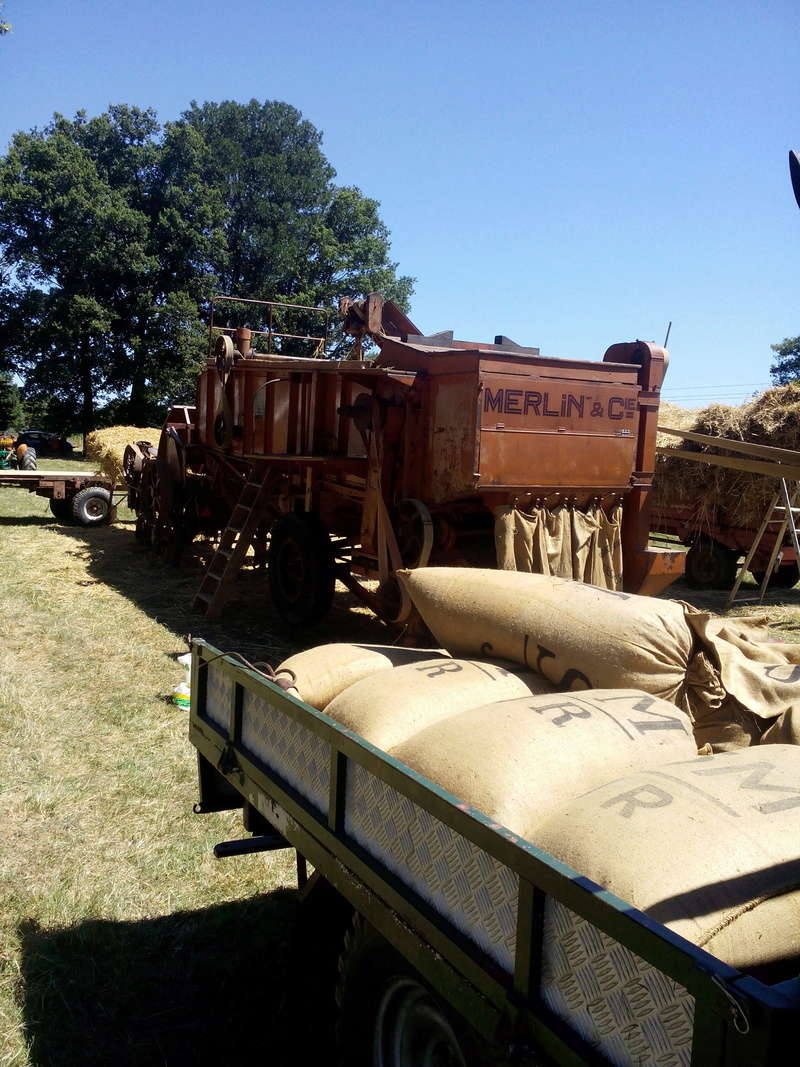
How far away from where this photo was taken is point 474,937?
5.60ft

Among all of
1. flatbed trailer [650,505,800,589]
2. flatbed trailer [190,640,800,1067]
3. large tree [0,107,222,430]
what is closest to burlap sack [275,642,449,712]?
flatbed trailer [190,640,800,1067]

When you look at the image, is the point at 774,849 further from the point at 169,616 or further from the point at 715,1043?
the point at 169,616

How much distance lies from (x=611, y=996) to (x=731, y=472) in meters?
11.0

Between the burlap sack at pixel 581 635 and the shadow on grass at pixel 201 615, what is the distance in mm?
4423

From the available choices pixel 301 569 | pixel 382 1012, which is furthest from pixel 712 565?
A: pixel 382 1012

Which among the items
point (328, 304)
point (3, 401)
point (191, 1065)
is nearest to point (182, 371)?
point (328, 304)

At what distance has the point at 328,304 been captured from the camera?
39344 millimetres

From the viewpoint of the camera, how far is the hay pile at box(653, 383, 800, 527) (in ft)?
36.1

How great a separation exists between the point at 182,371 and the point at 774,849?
1367 inches

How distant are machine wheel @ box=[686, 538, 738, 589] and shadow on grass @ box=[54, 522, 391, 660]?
539 cm

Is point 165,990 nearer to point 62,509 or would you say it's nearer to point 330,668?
point 330,668

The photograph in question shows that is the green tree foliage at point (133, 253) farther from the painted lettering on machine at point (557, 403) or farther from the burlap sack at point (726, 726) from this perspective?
the burlap sack at point (726, 726)

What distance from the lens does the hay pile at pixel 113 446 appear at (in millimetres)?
15734

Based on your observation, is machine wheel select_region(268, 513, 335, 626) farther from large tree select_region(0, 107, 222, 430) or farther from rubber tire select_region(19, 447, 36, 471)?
large tree select_region(0, 107, 222, 430)
